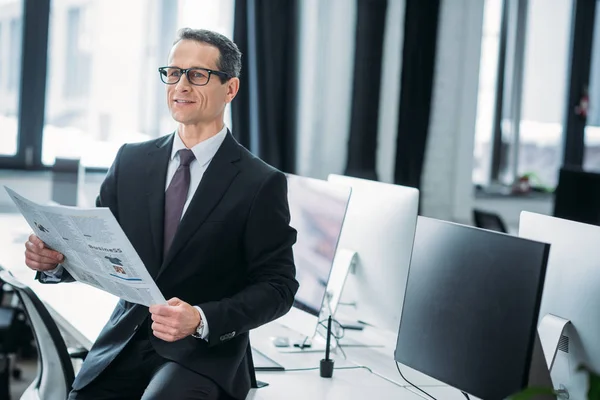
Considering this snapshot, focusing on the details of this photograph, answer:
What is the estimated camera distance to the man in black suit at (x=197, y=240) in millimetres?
1729

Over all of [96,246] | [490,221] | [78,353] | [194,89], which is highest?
[194,89]

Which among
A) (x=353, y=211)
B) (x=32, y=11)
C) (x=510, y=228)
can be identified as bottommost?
(x=510, y=228)

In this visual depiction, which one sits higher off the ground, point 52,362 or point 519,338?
point 519,338

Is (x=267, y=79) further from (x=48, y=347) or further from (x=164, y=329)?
(x=164, y=329)

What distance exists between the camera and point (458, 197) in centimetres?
558

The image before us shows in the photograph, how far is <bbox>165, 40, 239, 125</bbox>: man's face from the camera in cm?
182

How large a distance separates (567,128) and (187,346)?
16.6 ft

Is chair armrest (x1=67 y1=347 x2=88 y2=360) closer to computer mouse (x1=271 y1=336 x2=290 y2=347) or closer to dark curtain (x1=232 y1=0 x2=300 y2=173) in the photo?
computer mouse (x1=271 y1=336 x2=290 y2=347)

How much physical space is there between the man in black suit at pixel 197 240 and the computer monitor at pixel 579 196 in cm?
252

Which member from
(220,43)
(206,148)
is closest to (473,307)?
(206,148)

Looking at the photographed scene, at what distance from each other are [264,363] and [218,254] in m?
0.46

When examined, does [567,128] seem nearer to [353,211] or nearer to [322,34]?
[322,34]

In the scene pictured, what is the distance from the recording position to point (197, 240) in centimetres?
175

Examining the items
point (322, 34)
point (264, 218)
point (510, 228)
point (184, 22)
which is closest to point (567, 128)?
point (510, 228)
